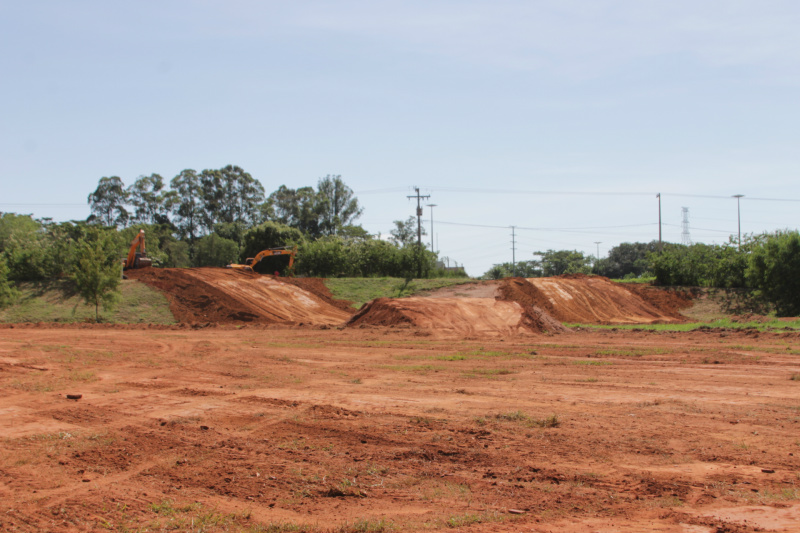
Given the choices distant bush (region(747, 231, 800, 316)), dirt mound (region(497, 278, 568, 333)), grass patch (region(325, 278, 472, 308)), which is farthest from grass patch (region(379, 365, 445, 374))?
distant bush (region(747, 231, 800, 316))

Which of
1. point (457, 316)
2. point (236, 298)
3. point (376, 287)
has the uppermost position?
point (376, 287)

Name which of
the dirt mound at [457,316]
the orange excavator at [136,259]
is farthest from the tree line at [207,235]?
the dirt mound at [457,316]

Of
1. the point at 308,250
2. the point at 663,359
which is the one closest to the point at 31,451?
the point at 663,359

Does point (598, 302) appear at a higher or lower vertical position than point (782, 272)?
lower

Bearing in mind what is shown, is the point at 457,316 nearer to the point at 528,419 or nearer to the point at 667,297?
the point at 528,419

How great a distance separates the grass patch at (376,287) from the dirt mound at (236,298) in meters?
2.48

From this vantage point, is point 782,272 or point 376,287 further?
point 376,287

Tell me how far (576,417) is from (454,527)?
4823 millimetres

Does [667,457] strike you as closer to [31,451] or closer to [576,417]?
[576,417]

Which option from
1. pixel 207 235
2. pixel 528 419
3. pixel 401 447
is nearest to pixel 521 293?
pixel 528 419

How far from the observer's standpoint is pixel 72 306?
32.1 metres

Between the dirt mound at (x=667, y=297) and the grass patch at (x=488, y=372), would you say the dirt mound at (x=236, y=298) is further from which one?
the dirt mound at (x=667, y=297)

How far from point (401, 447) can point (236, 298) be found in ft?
92.4

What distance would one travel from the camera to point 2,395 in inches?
438
